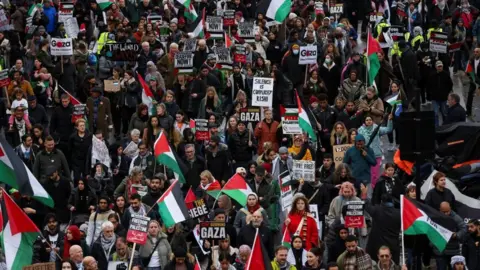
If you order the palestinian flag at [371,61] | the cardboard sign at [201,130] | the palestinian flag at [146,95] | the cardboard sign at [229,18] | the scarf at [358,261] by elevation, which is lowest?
the scarf at [358,261]

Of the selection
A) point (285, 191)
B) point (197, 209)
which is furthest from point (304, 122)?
point (197, 209)

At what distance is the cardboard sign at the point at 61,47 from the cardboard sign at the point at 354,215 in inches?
419

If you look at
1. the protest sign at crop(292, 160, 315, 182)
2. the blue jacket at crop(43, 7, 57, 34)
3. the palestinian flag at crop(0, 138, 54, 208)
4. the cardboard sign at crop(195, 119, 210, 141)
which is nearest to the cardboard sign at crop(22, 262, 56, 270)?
the palestinian flag at crop(0, 138, 54, 208)

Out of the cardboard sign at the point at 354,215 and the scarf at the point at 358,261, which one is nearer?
the scarf at the point at 358,261

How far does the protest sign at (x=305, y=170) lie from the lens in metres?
27.3

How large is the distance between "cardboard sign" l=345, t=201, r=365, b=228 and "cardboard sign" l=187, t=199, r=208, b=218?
2142mm

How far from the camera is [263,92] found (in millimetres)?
31703

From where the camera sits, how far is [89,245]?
25859 millimetres

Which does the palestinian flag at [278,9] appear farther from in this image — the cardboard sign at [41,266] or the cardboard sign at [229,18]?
the cardboard sign at [41,266]

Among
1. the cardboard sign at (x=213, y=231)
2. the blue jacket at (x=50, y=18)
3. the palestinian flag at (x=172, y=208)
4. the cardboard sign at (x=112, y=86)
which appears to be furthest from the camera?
the blue jacket at (x=50, y=18)

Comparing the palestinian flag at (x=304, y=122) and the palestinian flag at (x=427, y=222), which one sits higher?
the palestinian flag at (x=304, y=122)

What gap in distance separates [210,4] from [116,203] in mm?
14719

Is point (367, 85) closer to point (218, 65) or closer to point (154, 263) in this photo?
point (218, 65)

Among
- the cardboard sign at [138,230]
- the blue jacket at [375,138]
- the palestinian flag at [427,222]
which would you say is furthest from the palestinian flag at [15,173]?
the blue jacket at [375,138]
